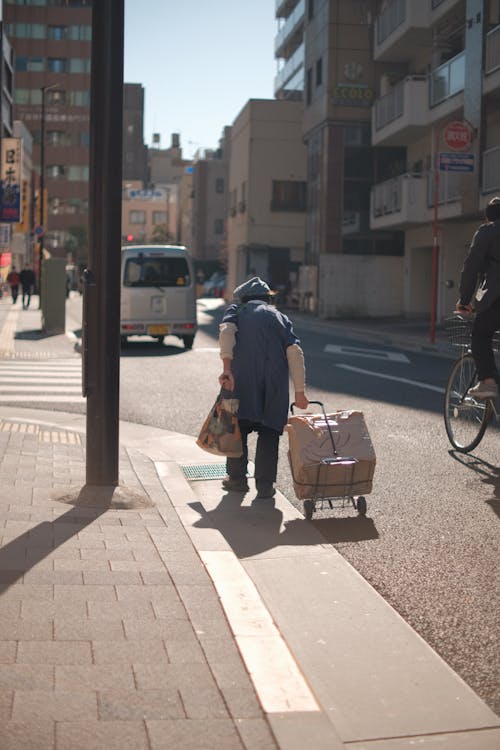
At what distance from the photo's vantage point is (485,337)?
324 inches

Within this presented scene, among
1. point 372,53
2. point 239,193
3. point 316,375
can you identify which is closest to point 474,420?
point 316,375

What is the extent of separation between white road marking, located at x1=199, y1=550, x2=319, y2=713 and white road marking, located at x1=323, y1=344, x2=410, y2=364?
1485 centimetres

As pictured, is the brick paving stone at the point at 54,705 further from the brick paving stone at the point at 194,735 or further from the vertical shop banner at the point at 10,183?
the vertical shop banner at the point at 10,183

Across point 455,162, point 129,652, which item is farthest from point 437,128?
point 129,652

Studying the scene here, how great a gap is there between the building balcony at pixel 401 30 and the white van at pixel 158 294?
46.4ft

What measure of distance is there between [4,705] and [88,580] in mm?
1459

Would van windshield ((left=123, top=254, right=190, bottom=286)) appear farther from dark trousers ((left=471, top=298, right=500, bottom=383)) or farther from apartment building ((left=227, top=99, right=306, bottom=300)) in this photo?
apartment building ((left=227, top=99, right=306, bottom=300))

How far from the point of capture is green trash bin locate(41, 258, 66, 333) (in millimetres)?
25422

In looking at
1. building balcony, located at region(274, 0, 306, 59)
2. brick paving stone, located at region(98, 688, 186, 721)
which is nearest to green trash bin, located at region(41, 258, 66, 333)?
brick paving stone, located at region(98, 688, 186, 721)

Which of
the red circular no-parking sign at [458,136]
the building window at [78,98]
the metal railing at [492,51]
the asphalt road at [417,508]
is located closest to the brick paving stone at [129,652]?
the asphalt road at [417,508]

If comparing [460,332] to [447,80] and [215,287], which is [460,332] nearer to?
[447,80]

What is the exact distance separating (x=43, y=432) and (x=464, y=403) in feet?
12.3

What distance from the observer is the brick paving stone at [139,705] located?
10.9ft

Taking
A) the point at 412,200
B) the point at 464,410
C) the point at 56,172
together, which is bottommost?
the point at 464,410
